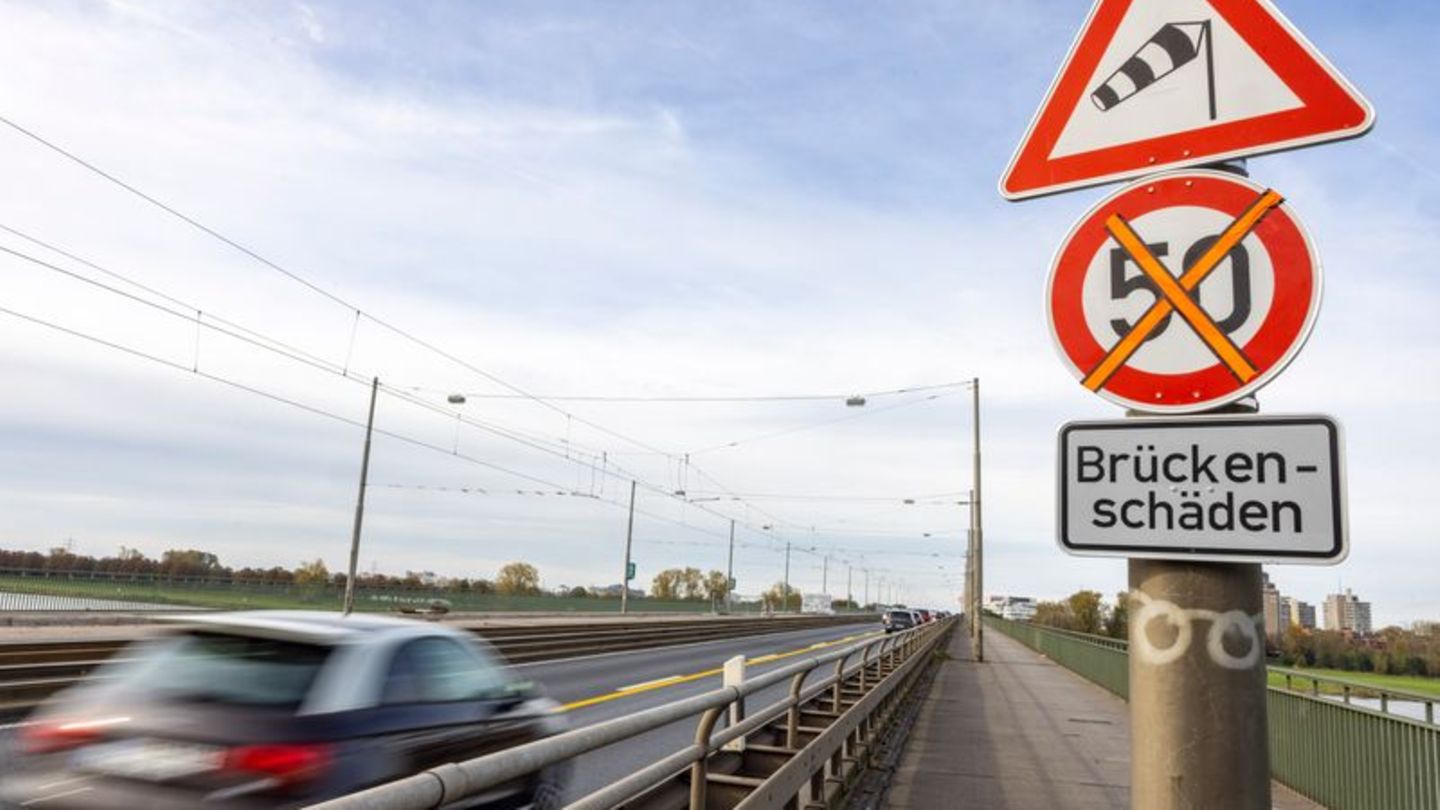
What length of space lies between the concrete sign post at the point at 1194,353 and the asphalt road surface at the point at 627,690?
274 inches

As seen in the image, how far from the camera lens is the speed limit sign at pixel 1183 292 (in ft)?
7.22

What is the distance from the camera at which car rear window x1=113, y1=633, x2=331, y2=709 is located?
471cm

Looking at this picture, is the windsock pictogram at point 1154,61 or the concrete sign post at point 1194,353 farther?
the windsock pictogram at point 1154,61

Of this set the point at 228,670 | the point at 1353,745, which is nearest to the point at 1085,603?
the point at 1353,745

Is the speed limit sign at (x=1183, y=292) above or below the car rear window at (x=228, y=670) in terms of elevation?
above

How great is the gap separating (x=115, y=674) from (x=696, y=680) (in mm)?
15573

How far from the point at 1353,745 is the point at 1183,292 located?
8.36 m

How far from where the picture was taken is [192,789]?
4320 mm

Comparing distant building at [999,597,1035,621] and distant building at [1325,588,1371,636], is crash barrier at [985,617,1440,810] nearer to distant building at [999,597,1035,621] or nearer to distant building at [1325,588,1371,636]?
distant building at [1325,588,1371,636]

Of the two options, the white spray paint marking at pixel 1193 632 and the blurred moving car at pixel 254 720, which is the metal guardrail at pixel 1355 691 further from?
the blurred moving car at pixel 254 720

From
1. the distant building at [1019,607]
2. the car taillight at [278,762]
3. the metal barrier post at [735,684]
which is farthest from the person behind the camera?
the distant building at [1019,607]

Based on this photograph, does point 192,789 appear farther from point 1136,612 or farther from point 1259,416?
point 1259,416

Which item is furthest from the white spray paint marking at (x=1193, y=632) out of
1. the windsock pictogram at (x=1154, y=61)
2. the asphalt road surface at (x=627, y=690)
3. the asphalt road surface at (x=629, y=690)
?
the asphalt road surface at (x=629, y=690)

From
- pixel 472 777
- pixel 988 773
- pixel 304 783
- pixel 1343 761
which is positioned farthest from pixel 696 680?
pixel 472 777
